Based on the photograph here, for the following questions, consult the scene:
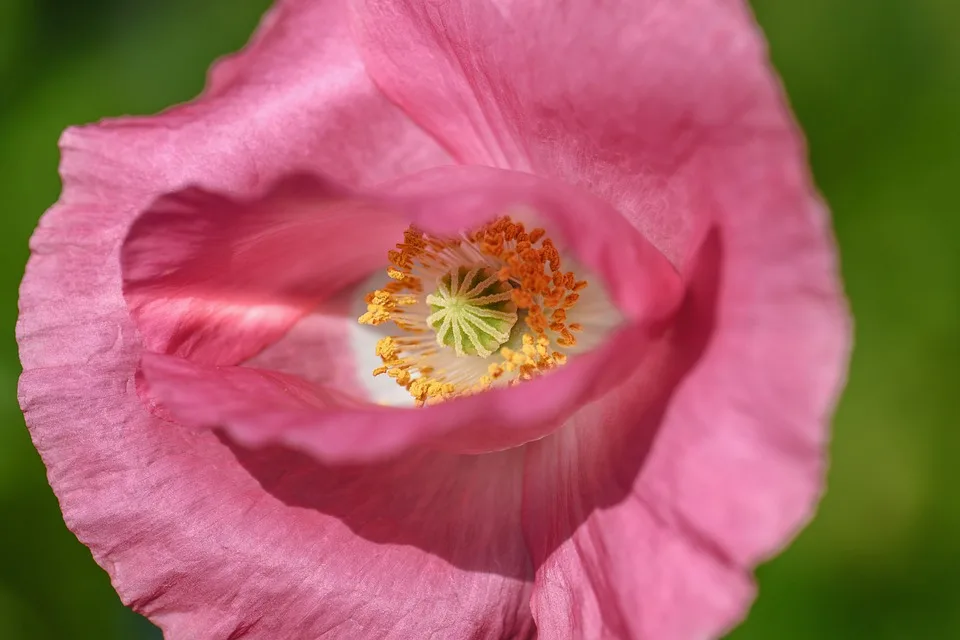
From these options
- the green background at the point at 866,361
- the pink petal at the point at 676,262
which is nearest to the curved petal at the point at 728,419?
the pink petal at the point at 676,262

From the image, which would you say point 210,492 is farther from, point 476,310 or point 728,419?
point 728,419

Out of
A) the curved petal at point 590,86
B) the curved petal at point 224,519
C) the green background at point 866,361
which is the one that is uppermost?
the curved petal at point 590,86

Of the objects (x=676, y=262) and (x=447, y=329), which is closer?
(x=676, y=262)

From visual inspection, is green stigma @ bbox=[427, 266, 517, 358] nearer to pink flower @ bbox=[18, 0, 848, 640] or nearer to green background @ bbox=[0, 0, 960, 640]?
pink flower @ bbox=[18, 0, 848, 640]

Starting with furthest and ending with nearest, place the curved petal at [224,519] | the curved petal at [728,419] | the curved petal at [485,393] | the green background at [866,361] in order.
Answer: the green background at [866,361] < the curved petal at [224,519] < the curved petal at [485,393] < the curved petal at [728,419]

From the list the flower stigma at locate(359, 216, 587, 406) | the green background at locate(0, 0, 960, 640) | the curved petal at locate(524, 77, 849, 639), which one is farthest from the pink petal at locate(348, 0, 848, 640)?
the green background at locate(0, 0, 960, 640)

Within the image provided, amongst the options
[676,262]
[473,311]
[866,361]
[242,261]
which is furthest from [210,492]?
[866,361]

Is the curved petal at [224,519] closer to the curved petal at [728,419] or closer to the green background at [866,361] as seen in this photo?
the curved petal at [728,419]
